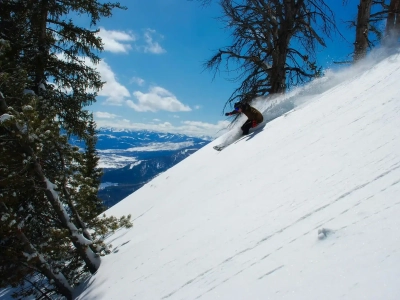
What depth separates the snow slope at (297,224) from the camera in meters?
2.03

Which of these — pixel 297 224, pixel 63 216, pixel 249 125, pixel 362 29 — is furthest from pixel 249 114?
pixel 297 224

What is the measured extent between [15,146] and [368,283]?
6.69 metres

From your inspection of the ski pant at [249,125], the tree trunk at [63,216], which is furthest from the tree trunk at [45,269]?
the ski pant at [249,125]

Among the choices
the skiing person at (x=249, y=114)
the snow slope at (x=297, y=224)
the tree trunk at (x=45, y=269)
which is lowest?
the snow slope at (x=297, y=224)

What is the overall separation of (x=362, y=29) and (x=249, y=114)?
5.49 meters

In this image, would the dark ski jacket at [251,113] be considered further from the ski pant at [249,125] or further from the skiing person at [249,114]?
the ski pant at [249,125]

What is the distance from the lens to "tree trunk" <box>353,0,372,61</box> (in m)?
9.37

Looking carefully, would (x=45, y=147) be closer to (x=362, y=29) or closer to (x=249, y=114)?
(x=249, y=114)

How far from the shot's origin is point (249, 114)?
923 centimetres

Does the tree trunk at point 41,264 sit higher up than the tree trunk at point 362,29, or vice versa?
the tree trunk at point 362,29

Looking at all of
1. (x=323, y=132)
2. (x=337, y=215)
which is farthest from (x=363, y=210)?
(x=323, y=132)

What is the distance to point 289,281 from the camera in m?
2.12

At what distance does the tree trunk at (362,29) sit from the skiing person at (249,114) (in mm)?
4256

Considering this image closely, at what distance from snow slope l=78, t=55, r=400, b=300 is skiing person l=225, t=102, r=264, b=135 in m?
2.73
